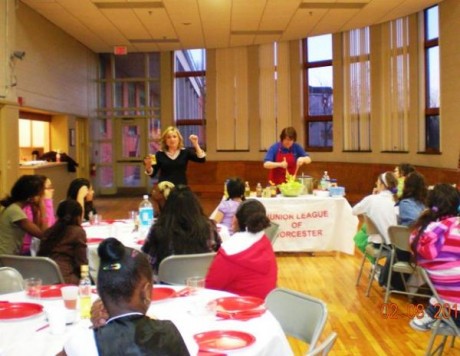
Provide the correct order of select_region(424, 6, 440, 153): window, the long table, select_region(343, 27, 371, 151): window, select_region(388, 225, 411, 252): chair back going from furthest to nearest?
select_region(343, 27, 371, 151): window
select_region(424, 6, 440, 153): window
the long table
select_region(388, 225, 411, 252): chair back

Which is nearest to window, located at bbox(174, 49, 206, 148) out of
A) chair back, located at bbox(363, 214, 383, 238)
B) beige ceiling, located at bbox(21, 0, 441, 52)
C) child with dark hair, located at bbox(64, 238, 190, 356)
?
beige ceiling, located at bbox(21, 0, 441, 52)

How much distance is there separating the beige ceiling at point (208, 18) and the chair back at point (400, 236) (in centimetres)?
623

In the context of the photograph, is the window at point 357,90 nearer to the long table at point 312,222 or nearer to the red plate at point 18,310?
the long table at point 312,222

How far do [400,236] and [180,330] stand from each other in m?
2.82

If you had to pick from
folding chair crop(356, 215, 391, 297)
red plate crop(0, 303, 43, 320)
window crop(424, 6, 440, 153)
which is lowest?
folding chair crop(356, 215, 391, 297)

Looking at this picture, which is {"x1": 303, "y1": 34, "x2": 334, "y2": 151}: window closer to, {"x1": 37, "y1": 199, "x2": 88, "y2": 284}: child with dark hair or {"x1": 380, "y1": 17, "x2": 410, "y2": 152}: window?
{"x1": 380, "y1": 17, "x2": 410, "y2": 152}: window

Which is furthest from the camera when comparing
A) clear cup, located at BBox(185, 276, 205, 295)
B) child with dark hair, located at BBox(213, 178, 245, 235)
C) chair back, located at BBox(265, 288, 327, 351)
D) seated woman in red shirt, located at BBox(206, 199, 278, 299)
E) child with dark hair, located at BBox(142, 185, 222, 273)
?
child with dark hair, located at BBox(213, 178, 245, 235)

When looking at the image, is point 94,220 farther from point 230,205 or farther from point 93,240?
point 230,205

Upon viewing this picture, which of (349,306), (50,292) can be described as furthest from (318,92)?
(50,292)

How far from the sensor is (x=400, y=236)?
4531 millimetres

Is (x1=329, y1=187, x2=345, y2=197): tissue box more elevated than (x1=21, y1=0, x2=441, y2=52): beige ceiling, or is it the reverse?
(x1=21, y1=0, x2=441, y2=52): beige ceiling

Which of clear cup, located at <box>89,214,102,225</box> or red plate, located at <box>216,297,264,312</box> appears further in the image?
clear cup, located at <box>89,214,102,225</box>

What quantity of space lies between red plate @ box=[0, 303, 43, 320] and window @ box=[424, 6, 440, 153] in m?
8.69

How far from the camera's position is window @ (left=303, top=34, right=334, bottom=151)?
12844 mm
